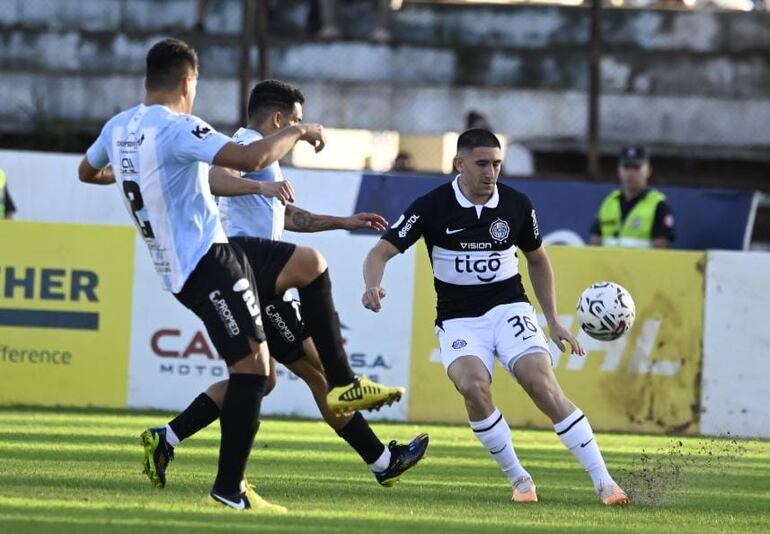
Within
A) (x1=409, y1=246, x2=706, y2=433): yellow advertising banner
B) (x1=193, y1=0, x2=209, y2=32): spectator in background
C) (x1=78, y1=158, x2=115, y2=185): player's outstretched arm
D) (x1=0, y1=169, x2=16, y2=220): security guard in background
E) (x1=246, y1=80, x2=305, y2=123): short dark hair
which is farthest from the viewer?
(x1=193, y1=0, x2=209, y2=32): spectator in background

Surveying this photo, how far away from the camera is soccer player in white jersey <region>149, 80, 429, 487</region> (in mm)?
9016

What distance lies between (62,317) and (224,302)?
6.82 metres

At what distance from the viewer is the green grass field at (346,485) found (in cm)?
764

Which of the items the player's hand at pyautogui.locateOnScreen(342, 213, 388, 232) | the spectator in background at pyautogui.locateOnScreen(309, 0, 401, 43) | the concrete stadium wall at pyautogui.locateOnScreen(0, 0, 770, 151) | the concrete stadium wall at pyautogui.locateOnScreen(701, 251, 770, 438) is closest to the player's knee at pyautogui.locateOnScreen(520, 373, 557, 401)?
the player's hand at pyautogui.locateOnScreen(342, 213, 388, 232)

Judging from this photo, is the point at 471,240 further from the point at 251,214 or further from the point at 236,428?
the point at 236,428

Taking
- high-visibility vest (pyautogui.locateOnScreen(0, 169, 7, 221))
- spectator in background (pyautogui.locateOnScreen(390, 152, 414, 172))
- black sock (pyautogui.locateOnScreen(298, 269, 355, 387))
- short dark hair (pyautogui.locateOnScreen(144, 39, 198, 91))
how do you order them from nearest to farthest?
short dark hair (pyautogui.locateOnScreen(144, 39, 198, 91)) < black sock (pyautogui.locateOnScreen(298, 269, 355, 387)) < high-visibility vest (pyautogui.locateOnScreen(0, 169, 7, 221)) < spectator in background (pyautogui.locateOnScreen(390, 152, 414, 172))

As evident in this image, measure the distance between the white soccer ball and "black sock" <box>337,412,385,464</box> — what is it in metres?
1.48

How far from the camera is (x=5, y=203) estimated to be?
16.7 metres

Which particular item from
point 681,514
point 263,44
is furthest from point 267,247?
point 263,44

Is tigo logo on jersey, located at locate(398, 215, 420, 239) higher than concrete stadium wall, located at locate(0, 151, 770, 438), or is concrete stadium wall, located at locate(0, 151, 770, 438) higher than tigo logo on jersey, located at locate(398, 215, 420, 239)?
tigo logo on jersey, located at locate(398, 215, 420, 239)

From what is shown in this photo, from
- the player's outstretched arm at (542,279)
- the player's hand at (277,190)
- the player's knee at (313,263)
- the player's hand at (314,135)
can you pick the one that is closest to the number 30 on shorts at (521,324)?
the player's outstretched arm at (542,279)

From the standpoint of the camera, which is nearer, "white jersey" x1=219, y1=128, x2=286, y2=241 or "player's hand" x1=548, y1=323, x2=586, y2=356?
"player's hand" x1=548, y1=323, x2=586, y2=356

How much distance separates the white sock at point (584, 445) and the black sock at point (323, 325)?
122cm

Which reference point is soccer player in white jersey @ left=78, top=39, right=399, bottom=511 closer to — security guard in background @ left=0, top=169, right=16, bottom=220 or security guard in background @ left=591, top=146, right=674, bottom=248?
security guard in background @ left=591, top=146, right=674, bottom=248
